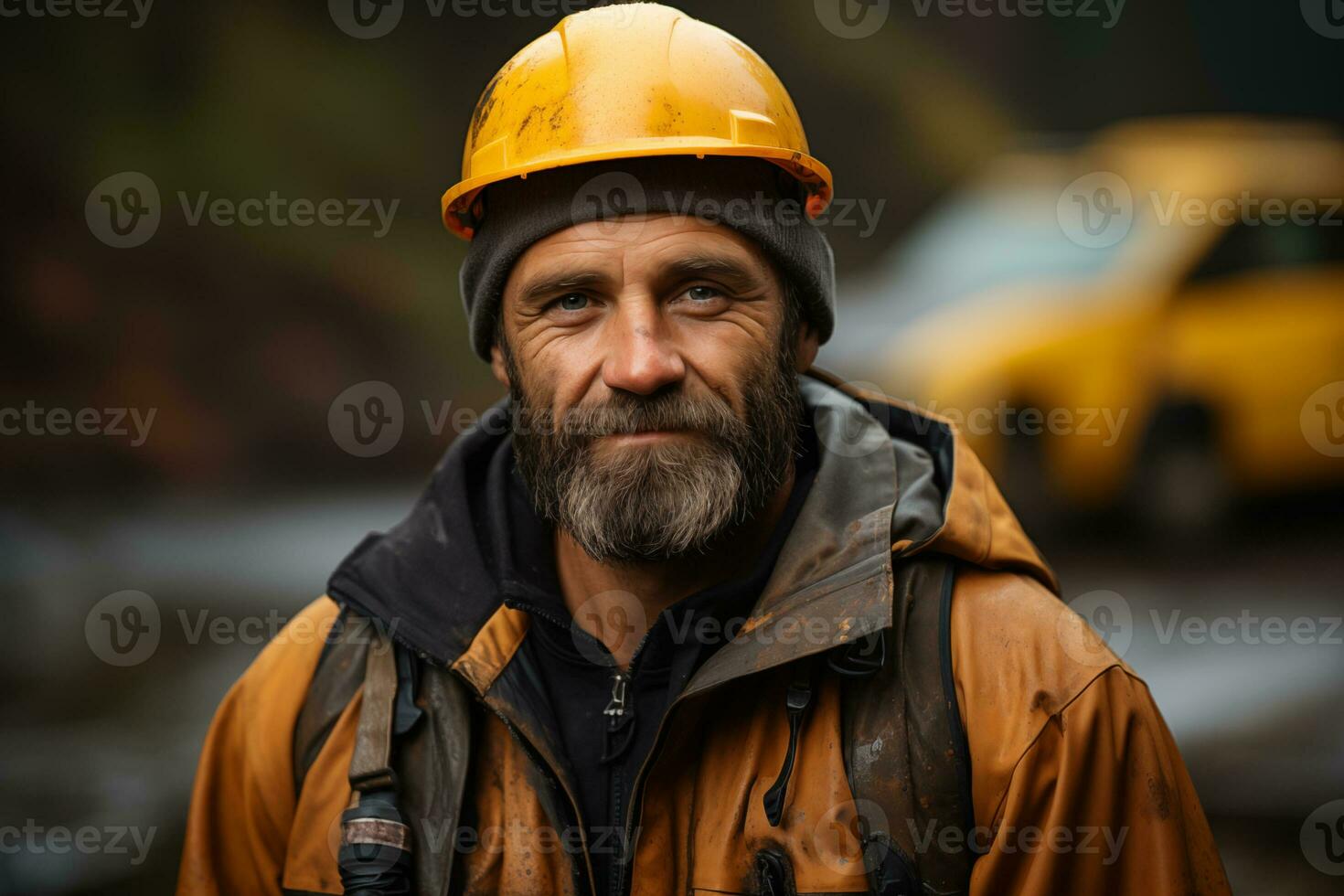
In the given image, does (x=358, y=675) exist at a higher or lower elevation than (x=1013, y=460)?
lower

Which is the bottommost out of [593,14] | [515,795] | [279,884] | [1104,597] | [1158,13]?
[279,884]

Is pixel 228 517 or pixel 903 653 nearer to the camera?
pixel 903 653

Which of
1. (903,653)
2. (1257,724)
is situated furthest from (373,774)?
(1257,724)

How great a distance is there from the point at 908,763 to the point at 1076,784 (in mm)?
266

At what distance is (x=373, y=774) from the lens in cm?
208

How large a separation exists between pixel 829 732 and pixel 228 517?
27.8 ft

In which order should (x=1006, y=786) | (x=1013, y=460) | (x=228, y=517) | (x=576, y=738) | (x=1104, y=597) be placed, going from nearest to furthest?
(x=1006, y=786) < (x=576, y=738) < (x=1104, y=597) < (x=1013, y=460) < (x=228, y=517)

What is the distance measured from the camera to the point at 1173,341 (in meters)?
6.79

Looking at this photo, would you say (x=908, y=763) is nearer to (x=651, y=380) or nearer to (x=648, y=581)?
(x=648, y=581)

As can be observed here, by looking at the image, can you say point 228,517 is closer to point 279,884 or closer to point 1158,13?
point 279,884

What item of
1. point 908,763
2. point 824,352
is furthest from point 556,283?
point 824,352

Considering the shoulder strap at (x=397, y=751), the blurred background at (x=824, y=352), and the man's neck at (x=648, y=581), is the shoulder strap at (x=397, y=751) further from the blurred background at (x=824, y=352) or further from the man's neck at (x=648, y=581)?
the blurred background at (x=824, y=352)

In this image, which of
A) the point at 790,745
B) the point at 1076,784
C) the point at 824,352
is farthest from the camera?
the point at 824,352

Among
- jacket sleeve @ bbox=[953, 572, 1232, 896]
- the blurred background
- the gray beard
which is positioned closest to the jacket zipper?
the gray beard
